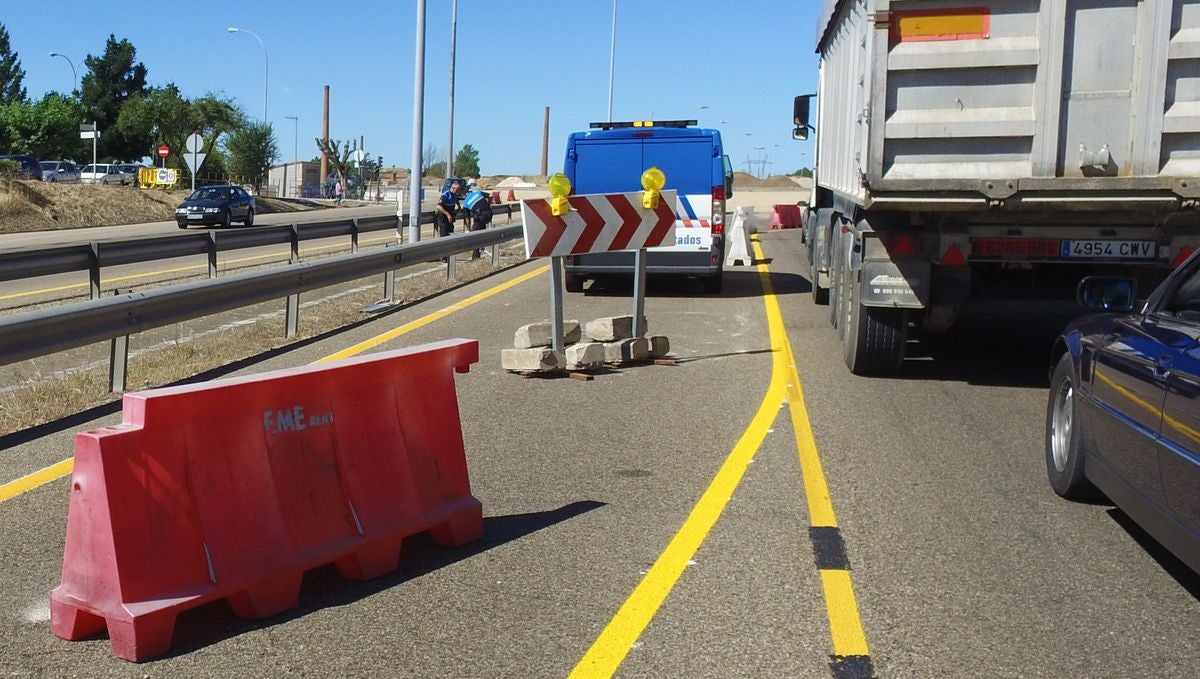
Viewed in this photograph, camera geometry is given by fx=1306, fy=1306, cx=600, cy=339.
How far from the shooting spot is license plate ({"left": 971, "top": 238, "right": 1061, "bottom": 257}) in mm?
9641

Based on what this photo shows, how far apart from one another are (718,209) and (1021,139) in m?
8.28

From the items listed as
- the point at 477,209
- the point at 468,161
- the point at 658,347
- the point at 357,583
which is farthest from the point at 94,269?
the point at 468,161

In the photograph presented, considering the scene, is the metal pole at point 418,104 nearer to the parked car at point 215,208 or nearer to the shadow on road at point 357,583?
the shadow on road at point 357,583

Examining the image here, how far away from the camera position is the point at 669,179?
57.0 feet


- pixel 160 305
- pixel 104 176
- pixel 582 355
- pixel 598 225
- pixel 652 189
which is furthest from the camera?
pixel 104 176

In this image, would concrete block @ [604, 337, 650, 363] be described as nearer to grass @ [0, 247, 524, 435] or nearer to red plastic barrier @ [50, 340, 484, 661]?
grass @ [0, 247, 524, 435]

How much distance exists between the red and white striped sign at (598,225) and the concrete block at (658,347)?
0.82 metres

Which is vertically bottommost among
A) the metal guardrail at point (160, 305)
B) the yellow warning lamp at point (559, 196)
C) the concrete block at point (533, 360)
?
the concrete block at point (533, 360)

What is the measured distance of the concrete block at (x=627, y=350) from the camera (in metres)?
10.9

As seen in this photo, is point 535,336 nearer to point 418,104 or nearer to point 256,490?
point 256,490

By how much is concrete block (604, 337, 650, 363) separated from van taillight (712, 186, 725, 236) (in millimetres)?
5939

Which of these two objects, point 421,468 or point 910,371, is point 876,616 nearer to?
point 421,468

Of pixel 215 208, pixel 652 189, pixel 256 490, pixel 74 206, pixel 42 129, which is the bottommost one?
pixel 256 490

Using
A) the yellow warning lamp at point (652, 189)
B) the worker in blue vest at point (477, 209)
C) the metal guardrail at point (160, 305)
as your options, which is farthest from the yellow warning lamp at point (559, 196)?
the worker in blue vest at point (477, 209)
